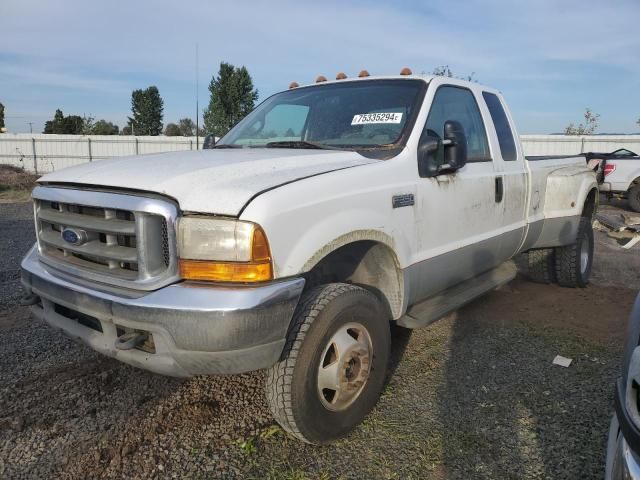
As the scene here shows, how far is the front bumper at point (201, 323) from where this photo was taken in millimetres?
1984

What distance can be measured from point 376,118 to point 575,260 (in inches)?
122

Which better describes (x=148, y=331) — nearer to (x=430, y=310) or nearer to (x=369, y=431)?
(x=369, y=431)

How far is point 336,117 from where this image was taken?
3.46 meters

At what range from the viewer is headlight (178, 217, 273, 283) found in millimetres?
2025

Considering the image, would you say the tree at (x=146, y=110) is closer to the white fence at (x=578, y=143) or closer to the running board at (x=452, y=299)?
the white fence at (x=578, y=143)

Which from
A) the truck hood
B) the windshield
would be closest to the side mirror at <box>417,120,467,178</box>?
the windshield

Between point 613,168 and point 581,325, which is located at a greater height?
point 613,168

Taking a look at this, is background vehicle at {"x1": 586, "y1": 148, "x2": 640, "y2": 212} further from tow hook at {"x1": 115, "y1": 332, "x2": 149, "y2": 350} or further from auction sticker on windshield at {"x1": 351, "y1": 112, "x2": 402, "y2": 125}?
tow hook at {"x1": 115, "y1": 332, "x2": 149, "y2": 350}

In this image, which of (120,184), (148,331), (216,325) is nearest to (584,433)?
(216,325)

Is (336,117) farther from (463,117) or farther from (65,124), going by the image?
(65,124)

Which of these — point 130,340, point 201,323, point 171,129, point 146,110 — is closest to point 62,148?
point 130,340

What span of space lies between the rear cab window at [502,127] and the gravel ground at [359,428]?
1490 mm

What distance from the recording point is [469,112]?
383 cm

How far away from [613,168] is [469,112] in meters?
11.0
